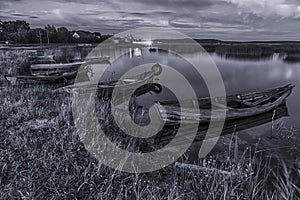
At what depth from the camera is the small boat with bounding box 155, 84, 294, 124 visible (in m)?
9.05

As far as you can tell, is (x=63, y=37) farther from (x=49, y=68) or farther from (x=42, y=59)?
(x=49, y=68)

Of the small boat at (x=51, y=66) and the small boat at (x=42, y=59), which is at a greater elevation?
the small boat at (x=42, y=59)

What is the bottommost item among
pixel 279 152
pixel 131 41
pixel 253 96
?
pixel 279 152

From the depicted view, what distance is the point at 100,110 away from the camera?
26.9 feet

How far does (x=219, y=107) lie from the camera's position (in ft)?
34.0

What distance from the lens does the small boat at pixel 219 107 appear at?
356 inches

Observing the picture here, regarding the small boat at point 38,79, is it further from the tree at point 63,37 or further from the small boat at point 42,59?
the tree at point 63,37

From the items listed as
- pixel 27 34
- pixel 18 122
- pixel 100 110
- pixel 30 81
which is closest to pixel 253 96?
pixel 100 110

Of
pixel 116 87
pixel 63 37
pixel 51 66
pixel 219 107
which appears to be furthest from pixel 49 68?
pixel 63 37

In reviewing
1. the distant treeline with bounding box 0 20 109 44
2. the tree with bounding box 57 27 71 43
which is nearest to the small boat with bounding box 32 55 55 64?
the distant treeline with bounding box 0 20 109 44

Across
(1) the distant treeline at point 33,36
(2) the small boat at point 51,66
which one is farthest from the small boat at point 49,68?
(1) the distant treeline at point 33,36

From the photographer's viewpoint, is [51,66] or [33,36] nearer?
[51,66]

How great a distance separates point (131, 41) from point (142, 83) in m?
84.9

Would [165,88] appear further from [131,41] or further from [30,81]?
[131,41]
